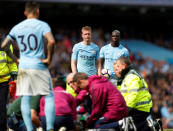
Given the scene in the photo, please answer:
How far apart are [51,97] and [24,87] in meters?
0.46

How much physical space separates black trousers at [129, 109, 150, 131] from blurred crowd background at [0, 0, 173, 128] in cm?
1030

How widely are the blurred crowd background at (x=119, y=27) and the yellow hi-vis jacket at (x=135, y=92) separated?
10.3 meters

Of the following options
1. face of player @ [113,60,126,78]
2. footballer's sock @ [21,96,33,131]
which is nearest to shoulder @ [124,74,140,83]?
face of player @ [113,60,126,78]

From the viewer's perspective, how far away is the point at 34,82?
6.52 meters

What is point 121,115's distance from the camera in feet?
23.6

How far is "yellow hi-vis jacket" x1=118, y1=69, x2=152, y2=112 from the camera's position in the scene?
7.52 m

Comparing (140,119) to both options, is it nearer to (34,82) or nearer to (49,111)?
(49,111)

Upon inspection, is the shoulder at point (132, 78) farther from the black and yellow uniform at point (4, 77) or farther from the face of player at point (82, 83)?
the black and yellow uniform at point (4, 77)

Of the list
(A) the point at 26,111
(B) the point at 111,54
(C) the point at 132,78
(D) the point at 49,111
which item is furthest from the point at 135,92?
(B) the point at 111,54

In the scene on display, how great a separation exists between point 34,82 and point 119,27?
21.1m

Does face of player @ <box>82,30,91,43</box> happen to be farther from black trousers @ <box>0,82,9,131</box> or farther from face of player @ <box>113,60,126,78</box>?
black trousers @ <box>0,82,9,131</box>

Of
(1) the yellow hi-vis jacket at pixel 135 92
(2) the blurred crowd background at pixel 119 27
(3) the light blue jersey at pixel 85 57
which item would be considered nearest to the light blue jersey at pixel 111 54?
(3) the light blue jersey at pixel 85 57

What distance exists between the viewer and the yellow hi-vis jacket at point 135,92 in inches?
296

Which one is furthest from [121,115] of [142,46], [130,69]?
[142,46]
